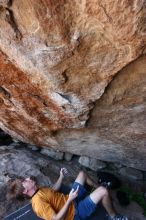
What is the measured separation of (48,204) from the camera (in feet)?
17.5

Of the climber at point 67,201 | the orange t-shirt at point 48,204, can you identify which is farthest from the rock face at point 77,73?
the orange t-shirt at point 48,204

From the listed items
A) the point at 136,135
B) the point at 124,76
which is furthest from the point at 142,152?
the point at 124,76

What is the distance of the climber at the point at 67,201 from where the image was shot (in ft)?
17.3

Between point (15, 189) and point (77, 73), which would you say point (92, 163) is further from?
point (77, 73)

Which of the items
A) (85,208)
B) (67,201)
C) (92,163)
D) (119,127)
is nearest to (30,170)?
(92,163)

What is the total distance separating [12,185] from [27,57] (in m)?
2.96

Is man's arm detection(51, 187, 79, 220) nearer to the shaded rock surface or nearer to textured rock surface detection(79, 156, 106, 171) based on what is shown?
the shaded rock surface

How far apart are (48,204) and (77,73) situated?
2052 millimetres

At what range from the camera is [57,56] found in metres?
4.48

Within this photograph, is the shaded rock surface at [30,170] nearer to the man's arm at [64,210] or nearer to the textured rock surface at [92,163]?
the textured rock surface at [92,163]

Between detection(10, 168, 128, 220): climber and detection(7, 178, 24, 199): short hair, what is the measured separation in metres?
0.84

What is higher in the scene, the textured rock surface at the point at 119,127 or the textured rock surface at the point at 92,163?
the textured rock surface at the point at 119,127

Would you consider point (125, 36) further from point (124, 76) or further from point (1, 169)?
point (1, 169)

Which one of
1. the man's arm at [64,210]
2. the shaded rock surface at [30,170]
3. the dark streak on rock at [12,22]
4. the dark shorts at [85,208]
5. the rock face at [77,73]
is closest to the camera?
the rock face at [77,73]
